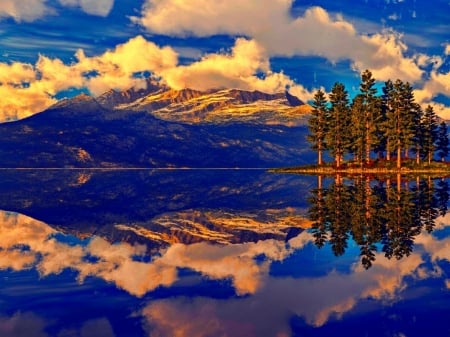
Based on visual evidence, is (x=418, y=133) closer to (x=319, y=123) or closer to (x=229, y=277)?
(x=319, y=123)

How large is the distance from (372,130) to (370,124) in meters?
1.84

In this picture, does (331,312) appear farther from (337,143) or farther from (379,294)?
(337,143)

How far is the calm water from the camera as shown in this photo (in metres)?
13.1

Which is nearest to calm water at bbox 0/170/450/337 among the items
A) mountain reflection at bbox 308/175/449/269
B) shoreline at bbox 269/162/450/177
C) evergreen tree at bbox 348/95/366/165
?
mountain reflection at bbox 308/175/449/269

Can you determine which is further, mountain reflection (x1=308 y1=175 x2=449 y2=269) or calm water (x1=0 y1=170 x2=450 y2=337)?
mountain reflection (x1=308 y1=175 x2=449 y2=269)

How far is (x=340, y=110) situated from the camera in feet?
458

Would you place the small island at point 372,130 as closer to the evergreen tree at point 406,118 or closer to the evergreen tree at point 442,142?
the evergreen tree at point 406,118

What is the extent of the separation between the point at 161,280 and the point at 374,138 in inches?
4685

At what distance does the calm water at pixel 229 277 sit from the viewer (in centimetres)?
1312

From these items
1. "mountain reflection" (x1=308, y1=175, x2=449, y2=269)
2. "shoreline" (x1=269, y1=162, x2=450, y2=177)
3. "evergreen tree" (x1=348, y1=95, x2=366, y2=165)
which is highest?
"evergreen tree" (x1=348, y1=95, x2=366, y2=165)

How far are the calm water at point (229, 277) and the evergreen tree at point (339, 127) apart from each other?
10164cm

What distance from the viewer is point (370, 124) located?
132 m

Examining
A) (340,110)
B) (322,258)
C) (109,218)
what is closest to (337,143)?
(340,110)

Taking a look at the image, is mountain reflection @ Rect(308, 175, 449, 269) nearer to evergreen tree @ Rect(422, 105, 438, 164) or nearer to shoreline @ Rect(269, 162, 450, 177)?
shoreline @ Rect(269, 162, 450, 177)
